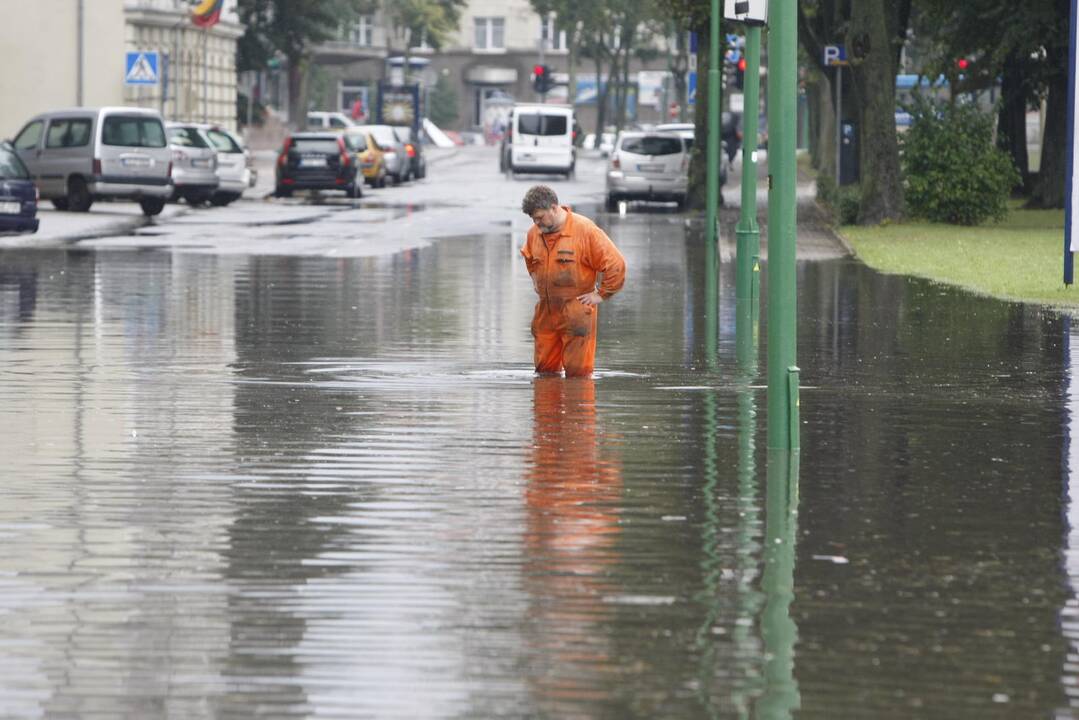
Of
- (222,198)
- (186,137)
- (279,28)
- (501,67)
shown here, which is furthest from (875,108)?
(501,67)

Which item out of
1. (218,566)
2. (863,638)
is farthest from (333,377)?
(863,638)

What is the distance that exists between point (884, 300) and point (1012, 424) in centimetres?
1017

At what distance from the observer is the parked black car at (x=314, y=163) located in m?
51.2

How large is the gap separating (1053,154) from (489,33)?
325 ft

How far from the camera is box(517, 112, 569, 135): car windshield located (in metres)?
66.4

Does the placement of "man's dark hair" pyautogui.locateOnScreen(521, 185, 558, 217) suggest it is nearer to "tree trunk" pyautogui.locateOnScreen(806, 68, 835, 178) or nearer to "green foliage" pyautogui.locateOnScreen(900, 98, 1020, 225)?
"green foliage" pyautogui.locateOnScreen(900, 98, 1020, 225)

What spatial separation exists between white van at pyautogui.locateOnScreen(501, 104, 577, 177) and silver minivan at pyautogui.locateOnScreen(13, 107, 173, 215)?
24.9m

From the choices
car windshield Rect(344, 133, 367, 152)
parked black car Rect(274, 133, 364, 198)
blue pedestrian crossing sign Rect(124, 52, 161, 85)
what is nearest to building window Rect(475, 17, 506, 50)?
car windshield Rect(344, 133, 367, 152)

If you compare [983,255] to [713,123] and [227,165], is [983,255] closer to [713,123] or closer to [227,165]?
[713,123]

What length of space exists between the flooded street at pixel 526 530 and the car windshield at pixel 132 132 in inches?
921

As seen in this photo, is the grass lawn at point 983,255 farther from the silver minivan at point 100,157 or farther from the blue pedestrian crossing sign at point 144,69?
the blue pedestrian crossing sign at point 144,69

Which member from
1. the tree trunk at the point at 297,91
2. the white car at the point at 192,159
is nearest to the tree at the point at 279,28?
the tree trunk at the point at 297,91

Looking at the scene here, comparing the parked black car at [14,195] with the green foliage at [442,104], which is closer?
the parked black car at [14,195]

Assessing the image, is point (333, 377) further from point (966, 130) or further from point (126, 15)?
point (126, 15)
